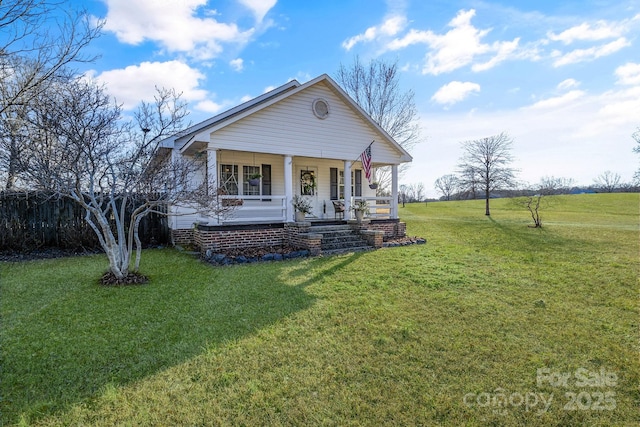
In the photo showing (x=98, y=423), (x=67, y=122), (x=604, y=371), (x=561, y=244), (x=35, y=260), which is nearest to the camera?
(x=98, y=423)

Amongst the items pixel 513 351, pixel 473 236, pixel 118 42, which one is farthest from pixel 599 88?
pixel 118 42

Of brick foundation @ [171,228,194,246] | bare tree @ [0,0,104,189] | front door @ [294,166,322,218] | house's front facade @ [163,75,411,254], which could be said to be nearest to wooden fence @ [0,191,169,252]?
brick foundation @ [171,228,194,246]

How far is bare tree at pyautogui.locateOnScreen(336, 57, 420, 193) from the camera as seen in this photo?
22.8 meters

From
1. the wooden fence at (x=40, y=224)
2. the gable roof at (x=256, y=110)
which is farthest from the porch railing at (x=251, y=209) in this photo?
the wooden fence at (x=40, y=224)

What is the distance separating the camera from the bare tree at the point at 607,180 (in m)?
52.0

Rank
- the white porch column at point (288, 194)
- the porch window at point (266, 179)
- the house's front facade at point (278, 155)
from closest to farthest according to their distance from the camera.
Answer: the house's front facade at point (278, 155) → the white porch column at point (288, 194) → the porch window at point (266, 179)

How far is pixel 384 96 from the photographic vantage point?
23.0m

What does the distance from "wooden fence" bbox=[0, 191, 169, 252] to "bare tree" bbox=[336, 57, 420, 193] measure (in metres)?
17.4

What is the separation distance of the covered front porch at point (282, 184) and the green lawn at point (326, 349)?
4.27 metres

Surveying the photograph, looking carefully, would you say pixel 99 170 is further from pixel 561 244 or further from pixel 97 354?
pixel 561 244

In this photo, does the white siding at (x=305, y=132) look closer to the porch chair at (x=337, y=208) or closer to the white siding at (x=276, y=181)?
the white siding at (x=276, y=181)

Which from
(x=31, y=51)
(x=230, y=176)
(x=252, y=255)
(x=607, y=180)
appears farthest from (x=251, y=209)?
(x=607, y=180)

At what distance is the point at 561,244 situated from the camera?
1069 cm

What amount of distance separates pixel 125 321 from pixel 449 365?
419 centimetres
